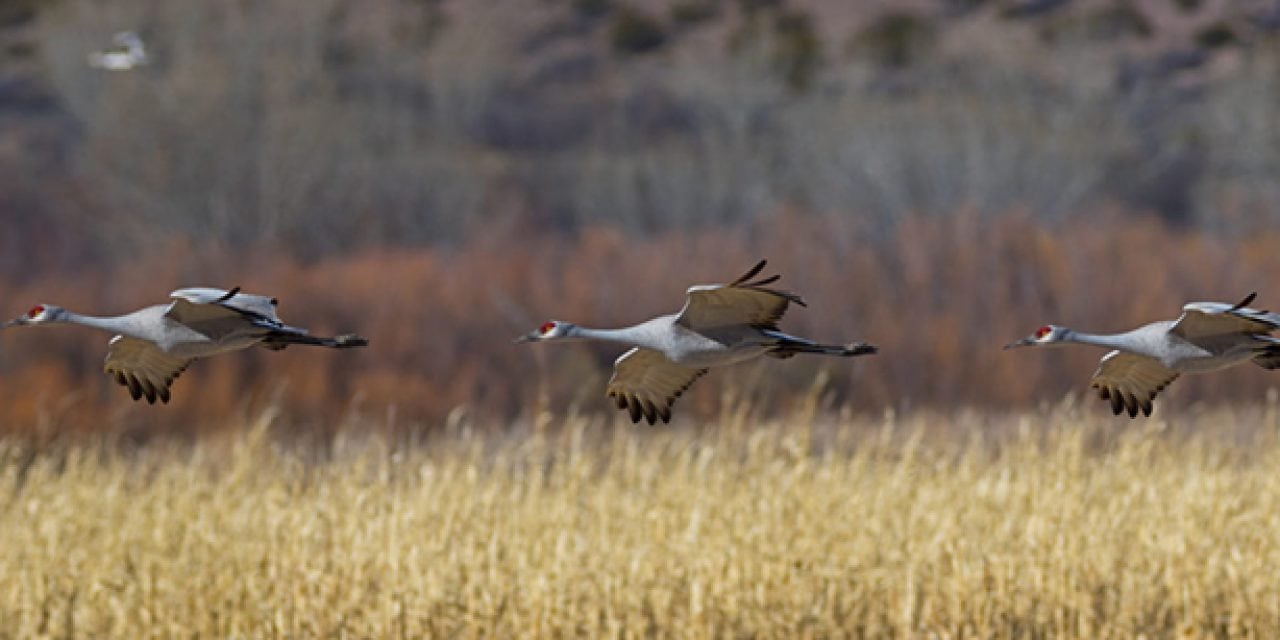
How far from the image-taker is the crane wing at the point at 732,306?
1.90 m

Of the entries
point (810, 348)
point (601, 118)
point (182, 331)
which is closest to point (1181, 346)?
point (810, 348)

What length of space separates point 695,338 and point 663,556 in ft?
35.2

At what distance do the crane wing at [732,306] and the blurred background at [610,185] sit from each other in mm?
2048

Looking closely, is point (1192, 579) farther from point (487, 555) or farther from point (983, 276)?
point (983, 276)

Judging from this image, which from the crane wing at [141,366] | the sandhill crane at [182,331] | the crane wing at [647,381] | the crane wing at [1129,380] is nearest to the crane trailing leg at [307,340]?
the sandhill crane at [182,331]

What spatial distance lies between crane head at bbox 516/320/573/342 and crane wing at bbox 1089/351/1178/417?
548mm

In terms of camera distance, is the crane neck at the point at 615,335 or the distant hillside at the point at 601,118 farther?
the distant hillside at the point at 601,118

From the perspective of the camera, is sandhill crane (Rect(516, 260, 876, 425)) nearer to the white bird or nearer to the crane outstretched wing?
the crane outstretched wing

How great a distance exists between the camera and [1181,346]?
76.2 inches

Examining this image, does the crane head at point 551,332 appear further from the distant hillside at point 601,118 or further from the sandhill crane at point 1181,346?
the distant hillside at point 601,118

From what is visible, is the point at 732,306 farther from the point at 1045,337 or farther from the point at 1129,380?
the point at 1129,380

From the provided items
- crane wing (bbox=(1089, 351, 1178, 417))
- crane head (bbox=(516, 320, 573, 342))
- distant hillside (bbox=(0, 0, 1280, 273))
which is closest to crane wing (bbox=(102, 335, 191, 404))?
crane head (bbox=(516, 320, 573, 342))

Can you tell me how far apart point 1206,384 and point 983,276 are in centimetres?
374

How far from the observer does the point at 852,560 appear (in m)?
12.6
